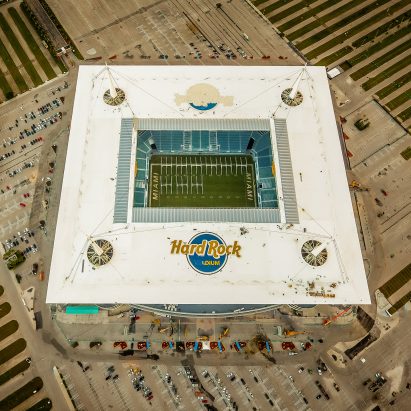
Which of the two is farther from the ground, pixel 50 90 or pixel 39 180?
pixel 50 90

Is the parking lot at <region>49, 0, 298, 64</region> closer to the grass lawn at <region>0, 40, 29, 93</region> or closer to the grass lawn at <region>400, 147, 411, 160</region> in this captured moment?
the grass lawn at <region>0, 40, 29, 93</region>

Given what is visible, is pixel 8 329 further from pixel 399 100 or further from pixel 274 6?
pixel 274 6

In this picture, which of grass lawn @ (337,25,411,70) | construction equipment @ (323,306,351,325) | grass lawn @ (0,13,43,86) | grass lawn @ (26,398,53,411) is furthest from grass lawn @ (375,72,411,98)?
grass lawn @ (26,398,53,411)

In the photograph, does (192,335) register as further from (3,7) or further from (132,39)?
(3,7)

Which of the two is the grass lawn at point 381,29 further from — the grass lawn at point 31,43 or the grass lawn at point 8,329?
the grass lawn at point 8,329

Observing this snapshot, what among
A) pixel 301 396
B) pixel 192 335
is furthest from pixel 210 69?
pixel 301 396

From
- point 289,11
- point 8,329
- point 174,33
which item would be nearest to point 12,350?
point 8,329
